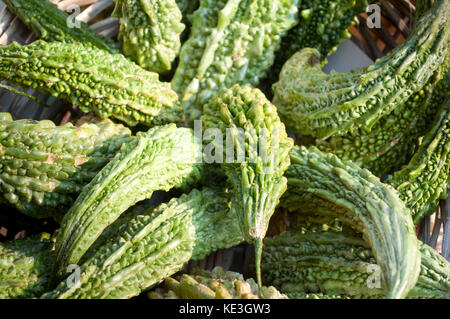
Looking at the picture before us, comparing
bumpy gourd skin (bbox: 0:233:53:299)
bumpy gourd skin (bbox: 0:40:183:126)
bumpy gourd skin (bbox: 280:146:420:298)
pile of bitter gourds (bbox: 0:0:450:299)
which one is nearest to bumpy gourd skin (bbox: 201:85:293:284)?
pile of bitter gourds (bbox: 0:0:450:299)

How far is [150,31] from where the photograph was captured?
5.17ft

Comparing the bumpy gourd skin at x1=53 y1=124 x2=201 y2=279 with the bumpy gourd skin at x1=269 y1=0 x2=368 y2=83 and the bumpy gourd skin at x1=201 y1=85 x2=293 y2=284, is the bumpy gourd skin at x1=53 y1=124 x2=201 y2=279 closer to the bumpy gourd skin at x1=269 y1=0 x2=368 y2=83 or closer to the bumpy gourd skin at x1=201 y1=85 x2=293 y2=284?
the bumpy gourd skin at x1=201 y1=85 x2=293 y2=284

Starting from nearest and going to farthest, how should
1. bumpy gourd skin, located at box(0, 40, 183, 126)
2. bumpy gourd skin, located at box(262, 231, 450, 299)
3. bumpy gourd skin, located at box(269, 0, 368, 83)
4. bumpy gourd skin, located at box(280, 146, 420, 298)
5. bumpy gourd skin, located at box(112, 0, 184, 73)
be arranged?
bumpy gourd skin, located at box(280, 146, 420, 298), bumpy gourd skin, located at box(262, 231, 450, 299), bumpy gourd skin, located at box(0, 40, 183, 126), bumpy gourd skin, located at box(112, 0, 184, 73), bumpy gourd skin, located at box(269, 0, 368, 83)

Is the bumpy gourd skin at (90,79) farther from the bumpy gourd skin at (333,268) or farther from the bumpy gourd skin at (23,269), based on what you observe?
the bumpy gourd skin at (333,268)

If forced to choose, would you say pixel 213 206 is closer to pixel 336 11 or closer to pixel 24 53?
pixel 24 53

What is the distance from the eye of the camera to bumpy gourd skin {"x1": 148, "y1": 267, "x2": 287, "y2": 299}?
3.92 ft

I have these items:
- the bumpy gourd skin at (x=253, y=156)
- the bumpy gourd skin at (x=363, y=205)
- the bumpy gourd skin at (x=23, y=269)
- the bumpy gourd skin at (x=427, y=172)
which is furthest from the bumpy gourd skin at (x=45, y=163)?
the bumpy gourd skin at (x=427, y=172)

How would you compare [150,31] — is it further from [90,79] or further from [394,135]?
[394,135]

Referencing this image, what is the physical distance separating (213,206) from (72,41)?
2.45 ft

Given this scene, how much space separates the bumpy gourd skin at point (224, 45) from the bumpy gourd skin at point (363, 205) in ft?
1.22

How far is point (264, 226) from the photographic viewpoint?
1244mm

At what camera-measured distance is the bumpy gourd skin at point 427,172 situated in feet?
4.95

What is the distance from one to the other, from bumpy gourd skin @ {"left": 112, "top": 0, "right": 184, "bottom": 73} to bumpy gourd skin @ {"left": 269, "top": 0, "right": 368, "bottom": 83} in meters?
0.42

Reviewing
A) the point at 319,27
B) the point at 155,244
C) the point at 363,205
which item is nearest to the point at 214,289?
the point at 155,244
